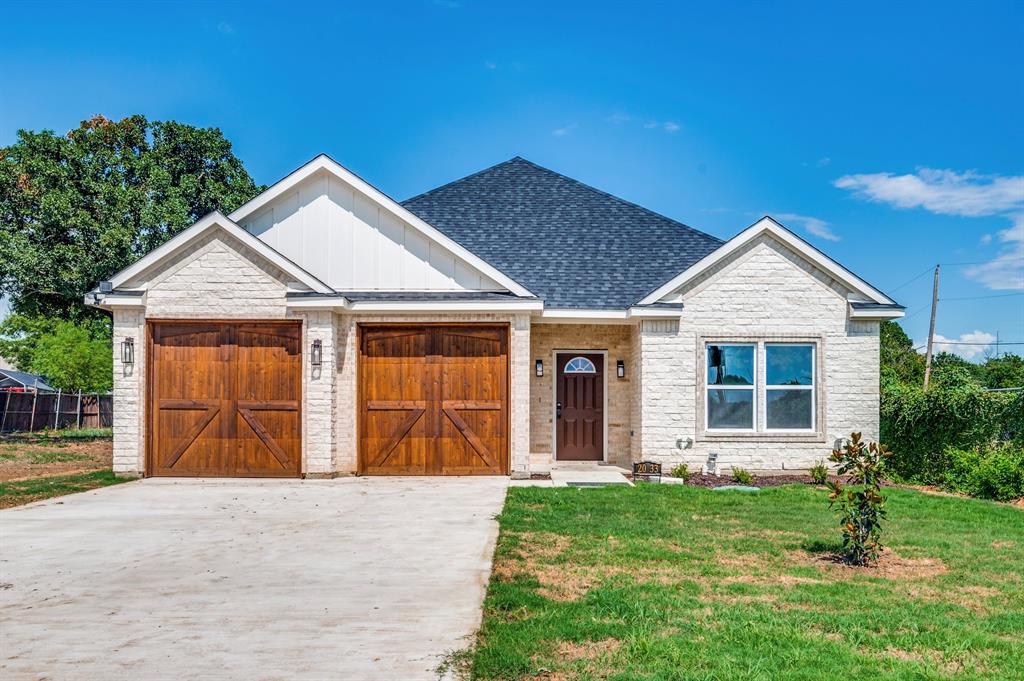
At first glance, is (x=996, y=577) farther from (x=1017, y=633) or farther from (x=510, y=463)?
(x=510, y=463)

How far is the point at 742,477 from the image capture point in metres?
13.5

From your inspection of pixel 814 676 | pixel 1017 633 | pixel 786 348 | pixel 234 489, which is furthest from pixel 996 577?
pixel 234 489

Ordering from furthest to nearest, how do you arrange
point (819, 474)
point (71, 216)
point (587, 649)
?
point (71, 216), point (819, 474), point (587, 649)

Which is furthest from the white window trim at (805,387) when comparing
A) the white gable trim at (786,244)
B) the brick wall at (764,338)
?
the white gable trim at (786,244)

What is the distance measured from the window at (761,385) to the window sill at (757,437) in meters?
0.16

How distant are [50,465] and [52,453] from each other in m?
3.04

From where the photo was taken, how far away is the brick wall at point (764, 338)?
46.4 ft

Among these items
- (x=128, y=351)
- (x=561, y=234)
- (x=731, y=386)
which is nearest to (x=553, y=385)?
(x=731, y=386)

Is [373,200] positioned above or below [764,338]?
above

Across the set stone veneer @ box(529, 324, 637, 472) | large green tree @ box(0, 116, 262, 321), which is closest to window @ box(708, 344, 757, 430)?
stone veneer @ box(529, 324, 637, 472)

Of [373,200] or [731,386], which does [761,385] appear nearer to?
[731,386]

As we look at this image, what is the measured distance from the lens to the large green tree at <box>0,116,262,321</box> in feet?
65.7

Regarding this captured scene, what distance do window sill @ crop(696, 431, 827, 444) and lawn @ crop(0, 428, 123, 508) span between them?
34.9 ft

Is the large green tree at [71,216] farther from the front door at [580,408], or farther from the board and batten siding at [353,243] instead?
the front door at [580,408]
